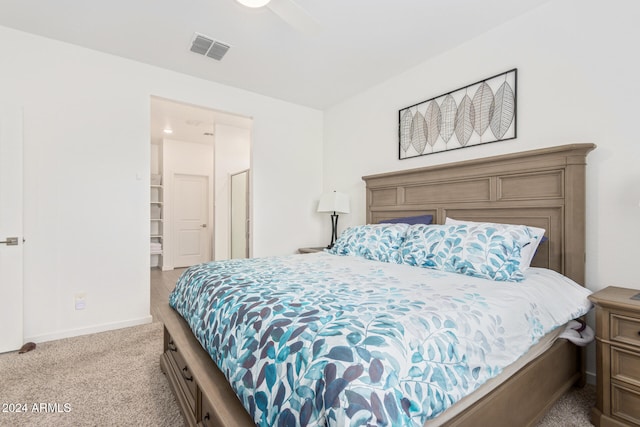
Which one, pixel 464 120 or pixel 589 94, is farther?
Result: pixel 464 120

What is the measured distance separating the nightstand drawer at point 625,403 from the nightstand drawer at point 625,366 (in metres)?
0.05

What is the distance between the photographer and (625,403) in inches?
58.3

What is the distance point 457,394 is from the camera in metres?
0.97

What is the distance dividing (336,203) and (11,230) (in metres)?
3.03

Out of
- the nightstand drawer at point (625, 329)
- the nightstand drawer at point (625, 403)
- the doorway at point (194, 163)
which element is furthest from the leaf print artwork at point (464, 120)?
the doorway at point (194, 163)

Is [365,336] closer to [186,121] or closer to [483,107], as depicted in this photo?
[483,107]

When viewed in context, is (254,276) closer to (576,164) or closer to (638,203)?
(576,164)

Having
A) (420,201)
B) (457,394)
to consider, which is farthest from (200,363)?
(420,201)

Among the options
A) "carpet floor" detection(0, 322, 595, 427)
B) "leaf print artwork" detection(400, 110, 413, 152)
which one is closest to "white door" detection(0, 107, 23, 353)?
"carpet floor" detection(0, 322, 595, 427)

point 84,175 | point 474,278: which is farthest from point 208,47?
point 474,278

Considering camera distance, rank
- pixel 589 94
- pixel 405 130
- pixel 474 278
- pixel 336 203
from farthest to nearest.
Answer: pixel 336 203 < pixel 405 130 < pixel 589 94 < pixel 474 278

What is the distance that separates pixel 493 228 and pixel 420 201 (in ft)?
3.41

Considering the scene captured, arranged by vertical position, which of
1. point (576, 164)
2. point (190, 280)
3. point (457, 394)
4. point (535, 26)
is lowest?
point (457, 394)

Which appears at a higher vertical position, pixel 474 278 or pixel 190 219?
pixel 190 219
